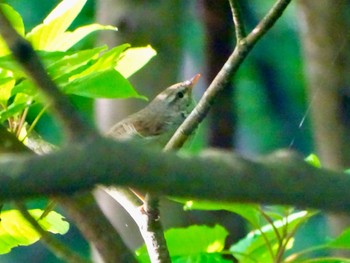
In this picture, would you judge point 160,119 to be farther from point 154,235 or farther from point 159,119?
point 154,235

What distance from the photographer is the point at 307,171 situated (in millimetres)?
377

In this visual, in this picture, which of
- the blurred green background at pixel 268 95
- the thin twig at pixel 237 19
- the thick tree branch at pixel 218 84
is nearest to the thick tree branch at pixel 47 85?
the thick tree branch at pixel 218 84

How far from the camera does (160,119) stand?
149 cm

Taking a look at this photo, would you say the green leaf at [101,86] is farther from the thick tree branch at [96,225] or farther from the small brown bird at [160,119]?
the small brown bird at [160,119]

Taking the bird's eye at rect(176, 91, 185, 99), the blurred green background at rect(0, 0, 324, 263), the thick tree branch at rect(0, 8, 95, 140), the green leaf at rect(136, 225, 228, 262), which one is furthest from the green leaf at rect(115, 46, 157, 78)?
the blurred green background at rect(0, 0, 324, 263)

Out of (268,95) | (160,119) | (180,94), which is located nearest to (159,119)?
(160,119)

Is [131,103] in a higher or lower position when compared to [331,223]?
higher

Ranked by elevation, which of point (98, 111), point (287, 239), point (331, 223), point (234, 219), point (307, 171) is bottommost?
point (234, 219)

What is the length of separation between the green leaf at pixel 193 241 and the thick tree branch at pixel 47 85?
0.57 metres

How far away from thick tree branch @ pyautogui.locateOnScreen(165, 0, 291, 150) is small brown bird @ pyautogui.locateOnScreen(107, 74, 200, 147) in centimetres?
50

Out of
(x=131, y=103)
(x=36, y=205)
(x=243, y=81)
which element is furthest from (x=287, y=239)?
(x=243, y=81)

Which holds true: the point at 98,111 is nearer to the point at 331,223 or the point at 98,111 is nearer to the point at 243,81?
the point at 331,223

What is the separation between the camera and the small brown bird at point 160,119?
1.39 metres

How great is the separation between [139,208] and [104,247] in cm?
21
